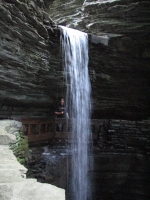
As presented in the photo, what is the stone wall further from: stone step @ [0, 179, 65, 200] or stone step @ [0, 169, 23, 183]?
stone step @ [0, 179, 65, 200]

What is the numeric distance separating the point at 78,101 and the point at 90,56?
2480mm

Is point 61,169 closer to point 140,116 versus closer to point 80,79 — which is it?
point 80,79

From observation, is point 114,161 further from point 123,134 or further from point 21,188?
point 21,188

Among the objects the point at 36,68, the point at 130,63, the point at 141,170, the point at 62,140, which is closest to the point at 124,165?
the point at 141,170

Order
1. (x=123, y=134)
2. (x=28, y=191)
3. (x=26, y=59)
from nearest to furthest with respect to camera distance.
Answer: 1. (x=28, y=191)
2. (x=26, y=59)
3. (x=123, y=134)

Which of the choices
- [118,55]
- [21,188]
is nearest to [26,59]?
[118,55]

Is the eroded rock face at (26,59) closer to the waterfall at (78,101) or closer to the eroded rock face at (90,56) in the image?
the eroded rock face at (90,56)

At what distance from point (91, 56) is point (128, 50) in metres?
2.18

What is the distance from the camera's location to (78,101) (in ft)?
36.5

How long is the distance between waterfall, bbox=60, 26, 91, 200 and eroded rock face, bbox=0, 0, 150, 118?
1.35 feet

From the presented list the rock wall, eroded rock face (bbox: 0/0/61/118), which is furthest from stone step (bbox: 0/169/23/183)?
the rock wall

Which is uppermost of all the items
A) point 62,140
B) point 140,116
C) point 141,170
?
point 140,116

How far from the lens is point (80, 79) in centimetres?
1085

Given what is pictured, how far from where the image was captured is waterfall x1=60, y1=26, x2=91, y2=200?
9.93 meters
